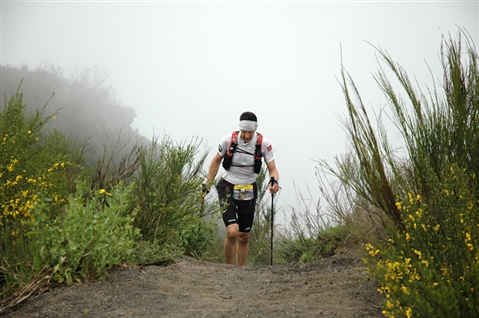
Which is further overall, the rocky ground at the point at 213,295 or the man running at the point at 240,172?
the man running at the point at 240,172

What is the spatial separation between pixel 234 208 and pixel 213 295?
2306 mm

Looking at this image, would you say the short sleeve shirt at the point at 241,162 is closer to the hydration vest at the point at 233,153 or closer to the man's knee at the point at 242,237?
the hydration vest at the point at 233,153

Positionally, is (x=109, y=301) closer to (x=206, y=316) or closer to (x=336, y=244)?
(x=206, y=316)

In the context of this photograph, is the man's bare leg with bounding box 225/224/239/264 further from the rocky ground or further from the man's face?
the man's face

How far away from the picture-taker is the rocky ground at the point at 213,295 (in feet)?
12.7

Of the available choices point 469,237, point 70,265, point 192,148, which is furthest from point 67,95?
point 469,237

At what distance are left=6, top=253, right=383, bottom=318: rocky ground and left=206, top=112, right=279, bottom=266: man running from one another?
3.66 ft

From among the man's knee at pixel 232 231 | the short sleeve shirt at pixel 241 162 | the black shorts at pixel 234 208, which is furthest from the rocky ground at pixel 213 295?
the short sleeve shirt at pixel 241 162

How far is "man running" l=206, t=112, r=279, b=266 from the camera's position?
6859 millimetres

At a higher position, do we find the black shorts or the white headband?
the white headband

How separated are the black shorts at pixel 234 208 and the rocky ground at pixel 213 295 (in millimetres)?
1085

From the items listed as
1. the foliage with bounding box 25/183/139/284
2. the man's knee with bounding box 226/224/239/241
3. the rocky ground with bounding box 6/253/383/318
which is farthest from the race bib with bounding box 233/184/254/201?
the foliage with bounding box 25/183/139/284

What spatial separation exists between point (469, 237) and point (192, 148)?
15.8ft

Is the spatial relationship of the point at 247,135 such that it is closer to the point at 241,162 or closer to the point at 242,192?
the point at 241,162
